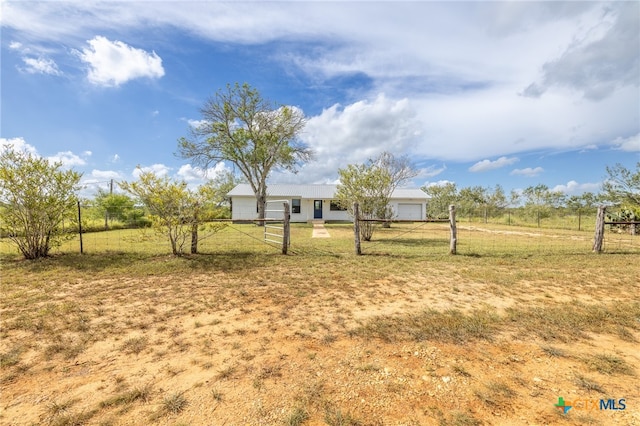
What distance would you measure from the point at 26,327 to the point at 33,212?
18.6 feet

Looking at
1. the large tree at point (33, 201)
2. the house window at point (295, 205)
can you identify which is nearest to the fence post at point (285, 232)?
the large tree at point (33, 201)

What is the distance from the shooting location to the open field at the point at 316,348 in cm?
223

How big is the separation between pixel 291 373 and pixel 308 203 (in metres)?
23.0

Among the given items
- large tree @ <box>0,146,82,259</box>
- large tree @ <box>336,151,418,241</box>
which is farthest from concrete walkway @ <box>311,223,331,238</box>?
large tree @ <box>0,146,82,259</box>

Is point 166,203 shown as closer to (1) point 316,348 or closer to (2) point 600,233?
(1) point 316,348

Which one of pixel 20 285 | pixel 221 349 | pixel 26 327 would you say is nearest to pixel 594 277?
pixel 221 349

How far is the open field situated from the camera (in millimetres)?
2234

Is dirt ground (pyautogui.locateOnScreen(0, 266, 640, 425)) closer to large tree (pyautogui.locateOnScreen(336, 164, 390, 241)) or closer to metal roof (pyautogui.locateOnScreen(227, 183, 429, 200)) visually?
large tree (pyautogui.locateOnScreen(336, 164, 390, 241))

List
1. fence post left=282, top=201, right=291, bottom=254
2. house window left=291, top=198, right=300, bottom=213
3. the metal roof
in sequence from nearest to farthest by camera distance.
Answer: fence post left=282, top=201, right=291, bottom=254 → the metal roof → house window left=291, top=198, right=300, bottom=213

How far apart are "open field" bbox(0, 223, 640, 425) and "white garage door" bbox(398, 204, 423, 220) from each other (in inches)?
797

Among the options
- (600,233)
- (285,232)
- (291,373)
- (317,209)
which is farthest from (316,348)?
(317,209)

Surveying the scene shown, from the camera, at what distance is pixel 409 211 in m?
26.7

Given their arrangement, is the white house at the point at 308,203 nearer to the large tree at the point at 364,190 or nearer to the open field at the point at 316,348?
the large tree at the point at 364,190

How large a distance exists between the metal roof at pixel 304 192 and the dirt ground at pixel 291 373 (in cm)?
2076
